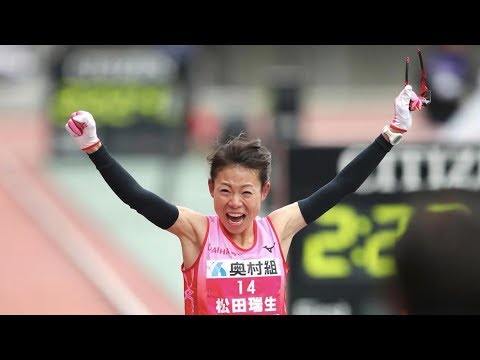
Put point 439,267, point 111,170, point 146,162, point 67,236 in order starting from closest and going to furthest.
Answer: point 439,267 → point 111,170 → point 67,236 → point 146,162

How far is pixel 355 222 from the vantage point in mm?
6391

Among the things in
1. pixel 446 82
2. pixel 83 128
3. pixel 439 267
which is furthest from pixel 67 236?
pixel 439 267

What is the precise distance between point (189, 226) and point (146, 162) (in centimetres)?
1399

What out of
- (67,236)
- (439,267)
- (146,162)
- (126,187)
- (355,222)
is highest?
(146,162)

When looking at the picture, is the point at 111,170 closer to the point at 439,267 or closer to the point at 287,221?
the point at 287,221

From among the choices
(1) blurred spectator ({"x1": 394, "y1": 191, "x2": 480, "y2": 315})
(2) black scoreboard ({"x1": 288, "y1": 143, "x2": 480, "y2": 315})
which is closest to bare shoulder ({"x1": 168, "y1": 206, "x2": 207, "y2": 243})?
(1) blurred spectator ({"x1": 394, "y1": 191, "x2": 480, "y2": 315})

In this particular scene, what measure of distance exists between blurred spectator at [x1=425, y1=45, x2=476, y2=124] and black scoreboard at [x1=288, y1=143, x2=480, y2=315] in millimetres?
5113

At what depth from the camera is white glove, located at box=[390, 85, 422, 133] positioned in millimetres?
3523

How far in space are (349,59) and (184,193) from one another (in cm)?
1943

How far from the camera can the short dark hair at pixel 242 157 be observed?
11.5 feet

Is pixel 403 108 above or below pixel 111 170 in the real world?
above

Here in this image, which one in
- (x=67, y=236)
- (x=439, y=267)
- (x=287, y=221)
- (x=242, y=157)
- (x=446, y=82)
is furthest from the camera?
(x=67, y=236)

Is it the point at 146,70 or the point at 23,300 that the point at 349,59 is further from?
the point at 23,300
